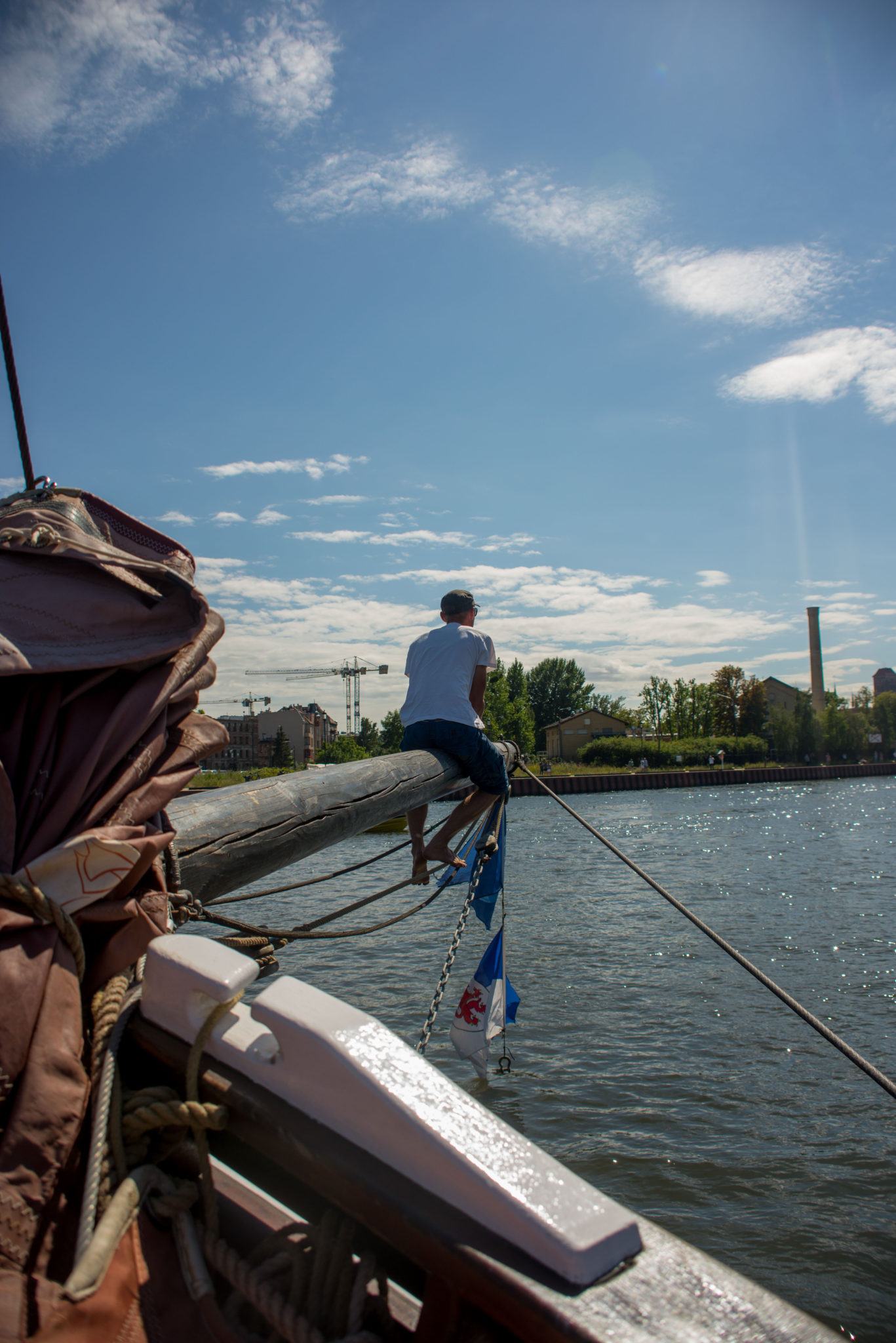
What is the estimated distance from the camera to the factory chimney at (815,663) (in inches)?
2864

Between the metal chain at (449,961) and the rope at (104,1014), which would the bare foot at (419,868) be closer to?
the metal chain at (449,961)

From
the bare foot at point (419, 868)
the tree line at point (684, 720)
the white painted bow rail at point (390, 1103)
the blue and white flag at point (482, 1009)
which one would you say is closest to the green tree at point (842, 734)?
the tree line at point (684, 720)

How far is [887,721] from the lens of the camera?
3223 inches

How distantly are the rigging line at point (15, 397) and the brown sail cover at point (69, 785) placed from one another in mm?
639

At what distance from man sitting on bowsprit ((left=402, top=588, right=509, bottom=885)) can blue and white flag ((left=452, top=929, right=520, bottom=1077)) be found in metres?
1.15

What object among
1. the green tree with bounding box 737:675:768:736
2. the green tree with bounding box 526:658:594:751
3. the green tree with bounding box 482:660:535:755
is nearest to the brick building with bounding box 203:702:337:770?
the green tree with bounding box 526:658:594:751

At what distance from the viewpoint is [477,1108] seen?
1.08 metres

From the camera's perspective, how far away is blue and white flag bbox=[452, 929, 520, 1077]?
17.6ft

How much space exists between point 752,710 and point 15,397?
79.8 m

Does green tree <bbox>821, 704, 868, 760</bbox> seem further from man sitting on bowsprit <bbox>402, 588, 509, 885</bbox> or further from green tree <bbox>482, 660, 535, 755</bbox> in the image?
man sitting on bowsprit <bbox>402, 588, 509, 885</bbox>

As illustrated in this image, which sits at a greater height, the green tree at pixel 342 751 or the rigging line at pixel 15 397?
the rigging line at pixel 15 397

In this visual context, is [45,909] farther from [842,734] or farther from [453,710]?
[842,734]

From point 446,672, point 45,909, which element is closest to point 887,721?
point 446,672

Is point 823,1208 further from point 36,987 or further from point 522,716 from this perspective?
point 522,716
